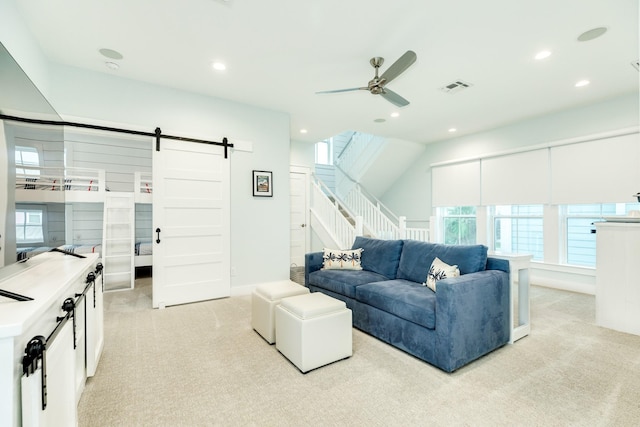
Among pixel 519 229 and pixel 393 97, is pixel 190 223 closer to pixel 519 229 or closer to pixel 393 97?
pixel 393 97

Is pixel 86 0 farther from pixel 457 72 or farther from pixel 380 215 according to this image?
pixel 380 215

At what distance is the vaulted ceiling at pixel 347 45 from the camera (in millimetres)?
2459

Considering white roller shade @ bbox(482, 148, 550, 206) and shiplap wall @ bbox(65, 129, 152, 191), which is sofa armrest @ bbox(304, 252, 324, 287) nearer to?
shiplap wall @ bbox(65, 129, 152, 191)

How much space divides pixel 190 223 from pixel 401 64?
10.6 feet

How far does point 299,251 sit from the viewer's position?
20.6ft

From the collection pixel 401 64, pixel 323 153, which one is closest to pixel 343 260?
pixel 401 64

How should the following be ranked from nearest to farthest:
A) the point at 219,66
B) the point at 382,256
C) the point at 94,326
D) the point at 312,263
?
the point at 94,326 < the point at 219,66 < the point at 382,256 < the point at 312,263

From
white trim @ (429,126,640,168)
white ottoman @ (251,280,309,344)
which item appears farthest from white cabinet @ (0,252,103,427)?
white trim @ (429,126,640,168)

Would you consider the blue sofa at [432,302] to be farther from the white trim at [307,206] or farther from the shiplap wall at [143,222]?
the shiplap wall at [143,222]

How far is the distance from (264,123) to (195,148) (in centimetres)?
116

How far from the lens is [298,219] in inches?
246

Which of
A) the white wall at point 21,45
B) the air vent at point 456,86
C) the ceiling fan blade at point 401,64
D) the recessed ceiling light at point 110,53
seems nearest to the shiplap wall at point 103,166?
the white wall at point 21,45

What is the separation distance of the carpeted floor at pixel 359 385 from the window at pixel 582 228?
220 cm

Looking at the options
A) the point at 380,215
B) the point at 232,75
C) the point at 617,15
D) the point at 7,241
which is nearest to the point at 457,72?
the point at 617,15
